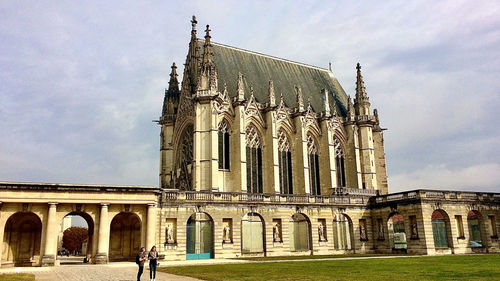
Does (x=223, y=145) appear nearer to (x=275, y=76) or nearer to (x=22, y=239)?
(x=275, y=76)

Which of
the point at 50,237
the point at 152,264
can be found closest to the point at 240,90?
the point at 50,237

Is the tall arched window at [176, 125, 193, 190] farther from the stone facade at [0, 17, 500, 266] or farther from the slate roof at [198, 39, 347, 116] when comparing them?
the slate roof at [198, 39, 347, 116]

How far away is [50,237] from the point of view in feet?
91.7

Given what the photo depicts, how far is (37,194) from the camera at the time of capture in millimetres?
28000

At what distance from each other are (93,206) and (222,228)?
9539mm

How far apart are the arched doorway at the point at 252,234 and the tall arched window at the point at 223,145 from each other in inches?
298

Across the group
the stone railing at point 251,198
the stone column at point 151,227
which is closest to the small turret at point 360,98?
the stone railing at point 251,198

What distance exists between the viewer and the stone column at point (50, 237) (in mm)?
27625

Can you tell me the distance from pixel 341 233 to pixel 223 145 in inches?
571

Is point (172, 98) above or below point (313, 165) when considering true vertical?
above

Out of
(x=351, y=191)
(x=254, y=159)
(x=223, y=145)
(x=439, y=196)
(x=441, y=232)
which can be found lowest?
(x=441, y=232)

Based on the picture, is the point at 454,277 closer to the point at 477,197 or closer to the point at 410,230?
the point at 410,230

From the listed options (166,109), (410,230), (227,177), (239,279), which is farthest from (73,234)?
(239,279)

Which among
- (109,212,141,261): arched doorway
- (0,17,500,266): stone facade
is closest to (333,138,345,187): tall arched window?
(0,17,500,266): stone facade
